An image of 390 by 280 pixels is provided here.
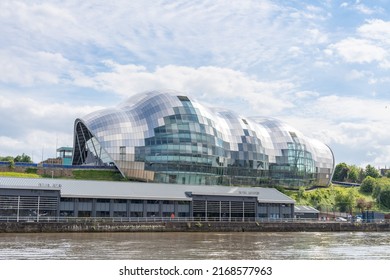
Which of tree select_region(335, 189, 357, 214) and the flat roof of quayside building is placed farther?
tree select_region(335, 189, 357, 214)

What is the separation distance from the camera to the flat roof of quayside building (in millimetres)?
67188

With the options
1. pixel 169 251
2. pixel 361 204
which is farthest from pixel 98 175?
pixel 169 251

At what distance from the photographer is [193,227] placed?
67.2 m

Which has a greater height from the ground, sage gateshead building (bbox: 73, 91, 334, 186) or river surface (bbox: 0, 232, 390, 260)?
sage gateshead building (bbox: 73, 91, 334, 186)

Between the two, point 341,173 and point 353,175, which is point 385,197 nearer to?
point 353,175

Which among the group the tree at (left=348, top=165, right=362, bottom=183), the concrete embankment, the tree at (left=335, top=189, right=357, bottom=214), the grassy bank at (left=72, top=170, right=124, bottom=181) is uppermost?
the tree at (left=348, top=165, right=362, bottom=183)

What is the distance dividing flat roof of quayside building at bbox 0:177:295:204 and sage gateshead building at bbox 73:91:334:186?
35.3ft

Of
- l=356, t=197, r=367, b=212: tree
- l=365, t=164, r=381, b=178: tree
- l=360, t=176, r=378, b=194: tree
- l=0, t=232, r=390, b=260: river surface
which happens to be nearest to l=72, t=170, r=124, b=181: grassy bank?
l=0, t=232, r=390, b=260: river surface

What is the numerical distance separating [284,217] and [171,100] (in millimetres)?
26897

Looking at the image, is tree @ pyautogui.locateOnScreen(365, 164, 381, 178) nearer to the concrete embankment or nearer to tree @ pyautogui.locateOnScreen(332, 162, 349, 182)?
tree @ pyautogui.locateOnScreen(332, 162, 349, 182)

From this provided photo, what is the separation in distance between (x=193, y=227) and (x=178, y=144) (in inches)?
1070

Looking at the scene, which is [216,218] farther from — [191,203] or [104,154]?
[104,154]

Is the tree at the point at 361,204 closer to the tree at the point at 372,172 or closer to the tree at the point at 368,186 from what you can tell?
the tree at the point at 368,186

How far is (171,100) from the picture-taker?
9381cm
